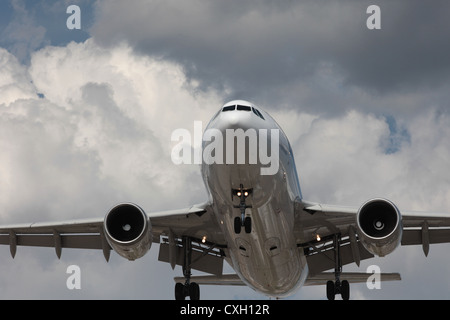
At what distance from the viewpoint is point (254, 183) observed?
21.1 metres

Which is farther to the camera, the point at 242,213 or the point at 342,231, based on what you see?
the point at 342,231

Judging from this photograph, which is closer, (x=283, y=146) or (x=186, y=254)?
(x=283, y=146)

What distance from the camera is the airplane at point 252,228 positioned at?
67.9 ft

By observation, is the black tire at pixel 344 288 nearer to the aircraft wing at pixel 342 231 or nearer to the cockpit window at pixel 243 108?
the aircraft wing at pixel 342 231

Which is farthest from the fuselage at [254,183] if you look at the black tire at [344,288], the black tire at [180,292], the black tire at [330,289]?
the black tire at [330,289]

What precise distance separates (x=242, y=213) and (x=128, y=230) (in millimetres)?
4429

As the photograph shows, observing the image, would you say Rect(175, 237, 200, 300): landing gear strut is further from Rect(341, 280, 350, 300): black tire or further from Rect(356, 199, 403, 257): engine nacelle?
Rect(356, 199, 403, 257): engine nacelle

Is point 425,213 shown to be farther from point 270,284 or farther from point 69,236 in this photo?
point 69,236

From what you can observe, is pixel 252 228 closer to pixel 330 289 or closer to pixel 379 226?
pixel 379 226

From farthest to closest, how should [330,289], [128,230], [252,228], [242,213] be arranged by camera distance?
[330,289] → [128,230] → [252,228] → [242,213]

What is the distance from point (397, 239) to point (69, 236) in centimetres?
1377

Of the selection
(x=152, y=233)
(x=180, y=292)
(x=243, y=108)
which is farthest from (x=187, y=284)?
(x=243, y=108)
